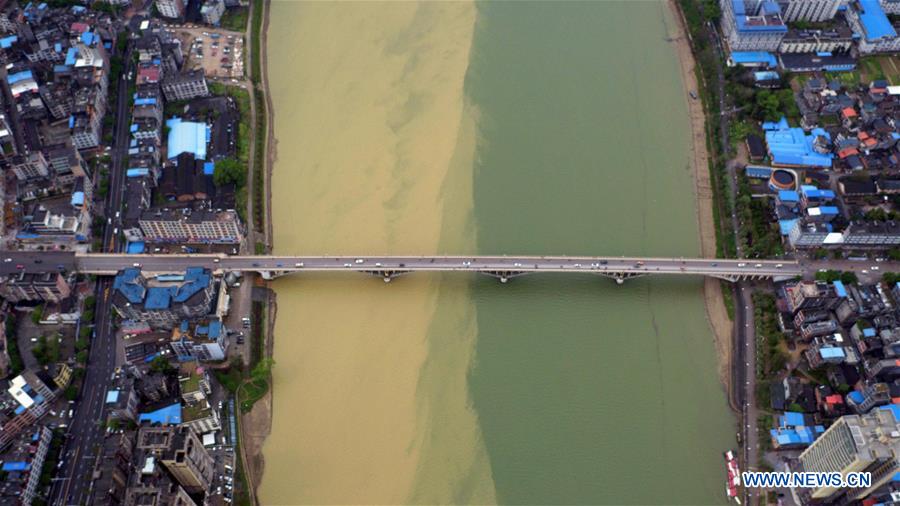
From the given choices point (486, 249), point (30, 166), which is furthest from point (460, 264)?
point (30, 166)

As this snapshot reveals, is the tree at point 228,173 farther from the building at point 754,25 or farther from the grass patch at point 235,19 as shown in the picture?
the building at point 754,25

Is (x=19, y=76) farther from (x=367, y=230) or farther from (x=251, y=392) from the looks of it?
(x=251, y=392)

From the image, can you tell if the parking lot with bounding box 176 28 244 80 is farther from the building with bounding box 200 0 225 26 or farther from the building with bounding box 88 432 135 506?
the building with bounding box 88 432 135 506

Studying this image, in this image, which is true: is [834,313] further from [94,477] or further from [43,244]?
[43,244]

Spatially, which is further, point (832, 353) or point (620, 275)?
point (620, 275)

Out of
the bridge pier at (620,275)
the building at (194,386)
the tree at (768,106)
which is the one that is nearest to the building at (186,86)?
the building at (194,386)

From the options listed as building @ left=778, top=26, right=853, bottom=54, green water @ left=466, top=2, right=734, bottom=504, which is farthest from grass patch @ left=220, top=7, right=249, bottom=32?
building @ left=778, top=26, right=853, bottom=54
